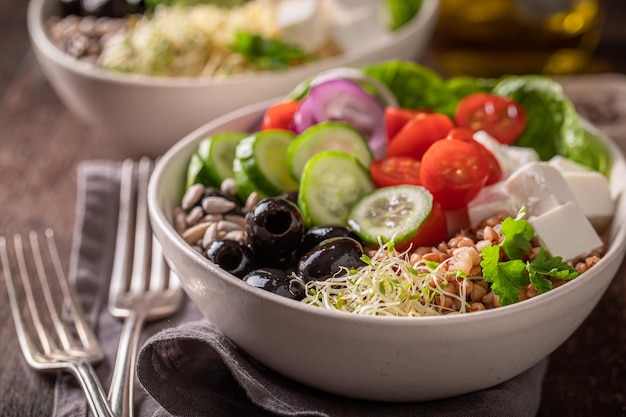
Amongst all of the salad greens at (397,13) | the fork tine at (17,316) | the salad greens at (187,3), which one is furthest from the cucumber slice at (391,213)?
the salad greens at (187,3)

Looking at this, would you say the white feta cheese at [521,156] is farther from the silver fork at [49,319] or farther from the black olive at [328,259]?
the silver fork at [49,319]

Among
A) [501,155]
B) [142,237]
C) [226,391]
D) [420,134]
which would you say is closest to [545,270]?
[501,155]

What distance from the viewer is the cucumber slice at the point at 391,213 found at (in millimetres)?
1968

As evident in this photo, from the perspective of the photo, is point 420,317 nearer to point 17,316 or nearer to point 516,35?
point 17,316

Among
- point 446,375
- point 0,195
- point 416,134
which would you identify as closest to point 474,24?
point 416,134

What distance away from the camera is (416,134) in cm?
230

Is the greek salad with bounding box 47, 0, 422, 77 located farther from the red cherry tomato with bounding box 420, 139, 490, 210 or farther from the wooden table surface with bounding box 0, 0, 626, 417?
the red cherry tomato with bounding box 420, 139, 490, 210

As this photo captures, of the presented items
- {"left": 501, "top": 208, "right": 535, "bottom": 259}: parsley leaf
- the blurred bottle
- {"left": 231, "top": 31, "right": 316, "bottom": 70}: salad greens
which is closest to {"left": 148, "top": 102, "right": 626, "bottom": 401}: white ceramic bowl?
{"left": 501, "top": 208, "right": 535, "bottom": 259}: parsley leaf

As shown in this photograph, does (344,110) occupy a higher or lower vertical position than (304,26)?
higher

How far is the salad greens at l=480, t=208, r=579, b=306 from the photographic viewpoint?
5.75 feet

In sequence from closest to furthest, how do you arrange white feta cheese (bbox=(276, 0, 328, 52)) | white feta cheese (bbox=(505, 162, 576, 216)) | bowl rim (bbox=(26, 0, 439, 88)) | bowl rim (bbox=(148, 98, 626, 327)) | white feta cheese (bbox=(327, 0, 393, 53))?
bowl rim (bbox=(148, 98, 626, 327)) → white feta cheese (bbox=(505, 162, 576, 216)) → bowl rim (bbox=(26, 0, 439, 88)) → white feta cheese (bbox=(276, 0, 328, 52)) → white feta cheese (bbox=(327, 0, 393, 53))

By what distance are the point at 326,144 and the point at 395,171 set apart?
0.20m

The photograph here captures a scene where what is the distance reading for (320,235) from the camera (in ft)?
6.49

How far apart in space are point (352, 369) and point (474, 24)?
7.92 ft
